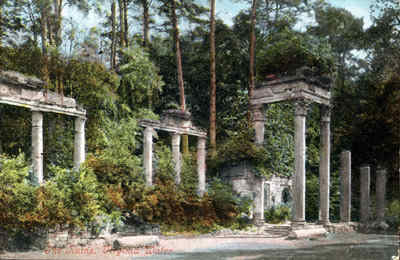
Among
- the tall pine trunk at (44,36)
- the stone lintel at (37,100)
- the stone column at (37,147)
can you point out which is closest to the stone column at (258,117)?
the stone lintel at (37,100)

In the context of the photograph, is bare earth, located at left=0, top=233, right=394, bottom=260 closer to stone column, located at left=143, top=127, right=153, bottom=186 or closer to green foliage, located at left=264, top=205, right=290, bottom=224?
stone column, located at left=143, top=127, right=153, bottom=186

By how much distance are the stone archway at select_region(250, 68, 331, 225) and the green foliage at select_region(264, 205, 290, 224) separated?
120 inches

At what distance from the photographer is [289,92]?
1816cm

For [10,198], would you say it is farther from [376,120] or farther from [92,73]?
[376,120]

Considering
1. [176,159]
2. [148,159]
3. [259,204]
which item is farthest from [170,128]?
[259,204]

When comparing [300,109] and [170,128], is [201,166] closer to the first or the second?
[170,128]

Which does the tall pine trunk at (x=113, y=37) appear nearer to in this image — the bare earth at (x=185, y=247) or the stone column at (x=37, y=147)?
the stone column at (x=37, y=147)

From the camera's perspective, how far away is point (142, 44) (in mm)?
29031

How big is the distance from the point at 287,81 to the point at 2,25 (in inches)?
499

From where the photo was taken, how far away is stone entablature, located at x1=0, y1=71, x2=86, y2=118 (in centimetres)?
1448

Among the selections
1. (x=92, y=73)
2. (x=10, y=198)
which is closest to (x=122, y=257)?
(x=10, y=198)

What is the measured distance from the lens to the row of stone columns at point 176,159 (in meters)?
17.5

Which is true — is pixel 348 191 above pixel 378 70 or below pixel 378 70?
below

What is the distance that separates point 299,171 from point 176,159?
4.99 metres
